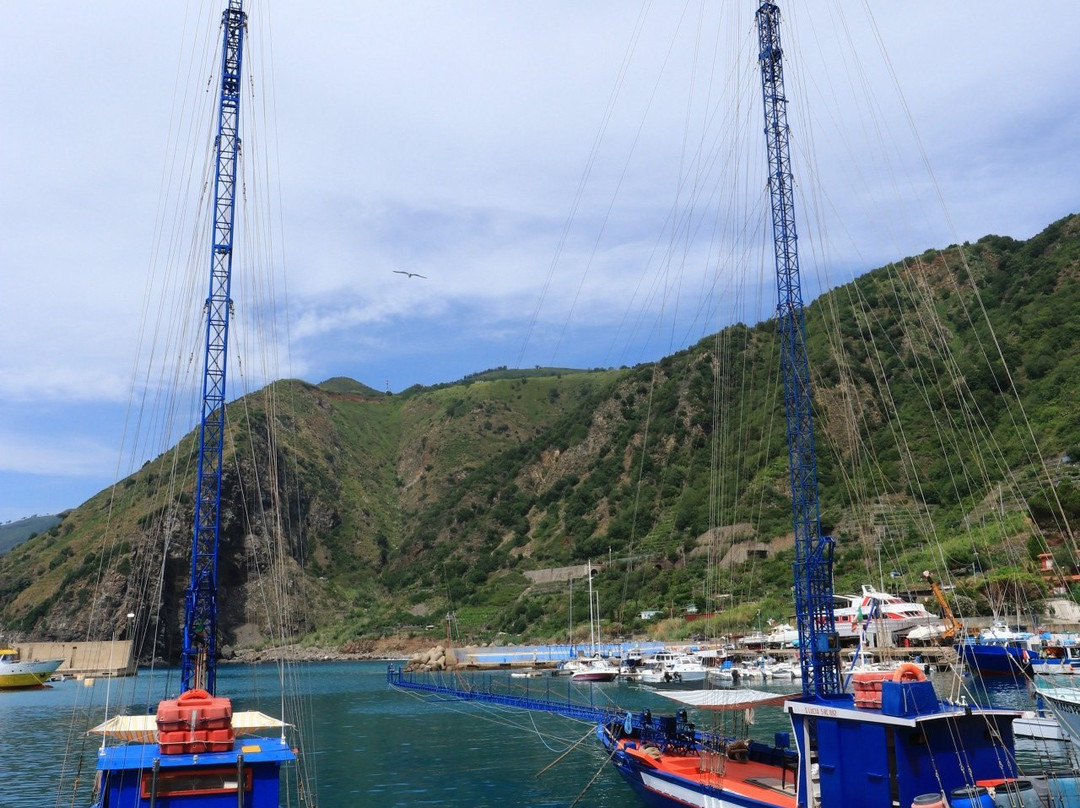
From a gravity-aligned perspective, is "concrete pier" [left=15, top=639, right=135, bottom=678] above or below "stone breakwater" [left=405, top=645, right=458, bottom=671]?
above

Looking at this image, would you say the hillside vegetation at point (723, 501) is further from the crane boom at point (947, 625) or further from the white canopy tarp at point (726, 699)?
the white canopy tarp at point (726, 699)

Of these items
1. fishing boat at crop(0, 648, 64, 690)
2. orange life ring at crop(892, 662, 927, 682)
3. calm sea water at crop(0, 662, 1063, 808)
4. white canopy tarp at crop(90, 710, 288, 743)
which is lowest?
calm sea water at crop(0, 662, 1063, 808)

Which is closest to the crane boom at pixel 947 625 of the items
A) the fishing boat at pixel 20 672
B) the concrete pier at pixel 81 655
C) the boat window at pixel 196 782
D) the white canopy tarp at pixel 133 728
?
the white canopy tarp at pixel 133 728

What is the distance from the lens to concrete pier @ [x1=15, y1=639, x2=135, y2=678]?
439 ft

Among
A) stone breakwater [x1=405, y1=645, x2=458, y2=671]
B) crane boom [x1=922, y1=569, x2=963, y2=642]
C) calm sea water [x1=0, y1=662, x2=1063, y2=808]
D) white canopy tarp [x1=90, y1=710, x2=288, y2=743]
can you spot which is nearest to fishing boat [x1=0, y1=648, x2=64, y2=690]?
calm sea water [x1=0, y1=662, x2=1063, y2=808]

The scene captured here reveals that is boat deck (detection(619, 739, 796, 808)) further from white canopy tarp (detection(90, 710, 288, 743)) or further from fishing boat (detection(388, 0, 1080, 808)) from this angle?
white canopy tarp (detection(90, 710, 288, 743))

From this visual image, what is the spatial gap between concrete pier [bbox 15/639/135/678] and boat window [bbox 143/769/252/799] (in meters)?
129

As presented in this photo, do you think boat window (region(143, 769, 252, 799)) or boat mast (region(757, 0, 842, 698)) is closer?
boat window (region(143, 769, 252, 799))

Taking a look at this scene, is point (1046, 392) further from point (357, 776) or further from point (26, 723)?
point (26, 723)

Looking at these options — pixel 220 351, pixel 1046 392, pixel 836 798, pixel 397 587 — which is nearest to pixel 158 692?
pixel 220 351

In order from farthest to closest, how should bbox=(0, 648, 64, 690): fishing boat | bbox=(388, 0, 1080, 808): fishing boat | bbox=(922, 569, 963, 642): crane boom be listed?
bbox=(0, 648, 64, 690): fishing boat → bbox=(922, 569, 963, 642): crane boom → bbox=(388, 0, 1080, 808): fishing boat

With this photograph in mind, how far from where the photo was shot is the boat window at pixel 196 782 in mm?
17750

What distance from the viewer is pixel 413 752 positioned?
49281mm

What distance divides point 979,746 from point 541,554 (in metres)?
147
